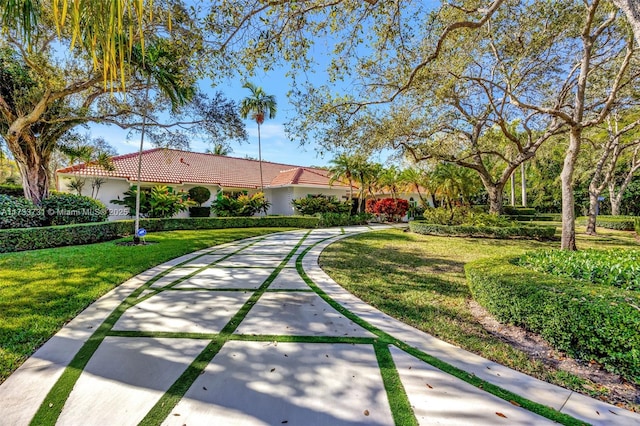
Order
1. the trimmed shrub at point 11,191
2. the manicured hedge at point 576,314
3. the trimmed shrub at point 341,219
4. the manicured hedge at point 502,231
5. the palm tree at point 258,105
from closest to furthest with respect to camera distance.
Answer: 1. the manicured hedge at point 576,314
2. the manicured hedge at point 502,231
3. the trimmed shrub at point 11,191
4. the trimmed shrub at point 341,219
5. the palm tree at point 258,105

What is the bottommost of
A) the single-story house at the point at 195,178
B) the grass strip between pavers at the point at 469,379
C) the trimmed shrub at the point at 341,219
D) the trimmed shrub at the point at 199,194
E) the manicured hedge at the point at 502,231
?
the grass strip between pavers at the point at 469,379

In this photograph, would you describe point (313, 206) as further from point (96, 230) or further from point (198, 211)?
point (96, 230)

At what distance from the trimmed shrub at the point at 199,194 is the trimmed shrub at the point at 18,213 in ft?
26.7

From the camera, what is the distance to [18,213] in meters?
9.16

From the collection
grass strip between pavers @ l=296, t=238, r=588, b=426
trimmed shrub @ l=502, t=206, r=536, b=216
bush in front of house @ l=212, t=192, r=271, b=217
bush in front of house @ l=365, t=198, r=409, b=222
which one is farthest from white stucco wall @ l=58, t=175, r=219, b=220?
trimmed shrub @ l=502, t=206, r=536, b=216

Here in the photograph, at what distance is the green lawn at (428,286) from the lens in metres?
Result: 3.08

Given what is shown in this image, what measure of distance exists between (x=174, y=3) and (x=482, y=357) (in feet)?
27.3

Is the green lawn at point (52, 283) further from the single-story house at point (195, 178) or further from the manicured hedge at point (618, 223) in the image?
the manicured hedge at point (618, 223)

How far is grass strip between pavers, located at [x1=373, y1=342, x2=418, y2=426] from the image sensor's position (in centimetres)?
211

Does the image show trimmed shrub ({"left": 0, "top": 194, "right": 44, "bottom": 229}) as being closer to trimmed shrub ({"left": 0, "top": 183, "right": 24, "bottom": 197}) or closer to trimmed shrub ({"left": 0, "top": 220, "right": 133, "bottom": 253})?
trimmed shrub ({"left": 0, "top": 220, "right": 133, "bottom": 253})

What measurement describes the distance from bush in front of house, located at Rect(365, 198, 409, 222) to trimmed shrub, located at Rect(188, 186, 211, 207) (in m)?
12.7

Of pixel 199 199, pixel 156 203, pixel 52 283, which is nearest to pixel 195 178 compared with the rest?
pixel 199 199

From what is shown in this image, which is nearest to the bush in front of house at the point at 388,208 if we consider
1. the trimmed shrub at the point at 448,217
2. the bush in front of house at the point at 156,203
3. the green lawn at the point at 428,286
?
the trimmed shrub at the point at 448,217

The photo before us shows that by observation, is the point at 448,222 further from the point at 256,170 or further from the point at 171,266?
the point at 256,170
